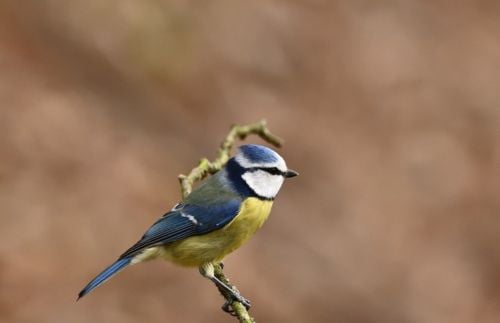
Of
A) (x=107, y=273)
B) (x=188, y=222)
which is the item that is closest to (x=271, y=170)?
(x=188, y=222)

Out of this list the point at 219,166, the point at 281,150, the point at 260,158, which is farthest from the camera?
the point at 281,150

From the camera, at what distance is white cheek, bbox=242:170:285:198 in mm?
3180

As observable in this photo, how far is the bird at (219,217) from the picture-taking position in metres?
3.16

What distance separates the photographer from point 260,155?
10.3 ft

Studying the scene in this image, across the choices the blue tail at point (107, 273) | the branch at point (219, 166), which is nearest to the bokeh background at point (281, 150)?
the branch at point (219, 166)

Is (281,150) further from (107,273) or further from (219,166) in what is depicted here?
(107,273)

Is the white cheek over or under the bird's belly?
over

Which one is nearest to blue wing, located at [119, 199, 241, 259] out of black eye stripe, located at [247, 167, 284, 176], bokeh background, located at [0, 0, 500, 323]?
black eye stripe, located at [247, 167, 284, 176]

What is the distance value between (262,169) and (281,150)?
3.89 meters

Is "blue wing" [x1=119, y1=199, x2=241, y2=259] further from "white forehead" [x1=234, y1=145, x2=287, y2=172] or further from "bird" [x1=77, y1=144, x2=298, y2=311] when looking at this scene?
"white forehead" [x1=234, y1=145, x2=287, y2=172]

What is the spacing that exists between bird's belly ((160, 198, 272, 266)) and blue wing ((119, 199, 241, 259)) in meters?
0.02

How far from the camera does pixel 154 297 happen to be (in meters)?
5.93

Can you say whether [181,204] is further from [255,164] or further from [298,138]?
[298,138]

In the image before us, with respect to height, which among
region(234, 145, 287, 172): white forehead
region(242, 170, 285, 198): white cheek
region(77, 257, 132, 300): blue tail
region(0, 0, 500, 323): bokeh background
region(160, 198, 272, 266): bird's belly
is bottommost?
region(77, 257, 132, 300): blue tail
